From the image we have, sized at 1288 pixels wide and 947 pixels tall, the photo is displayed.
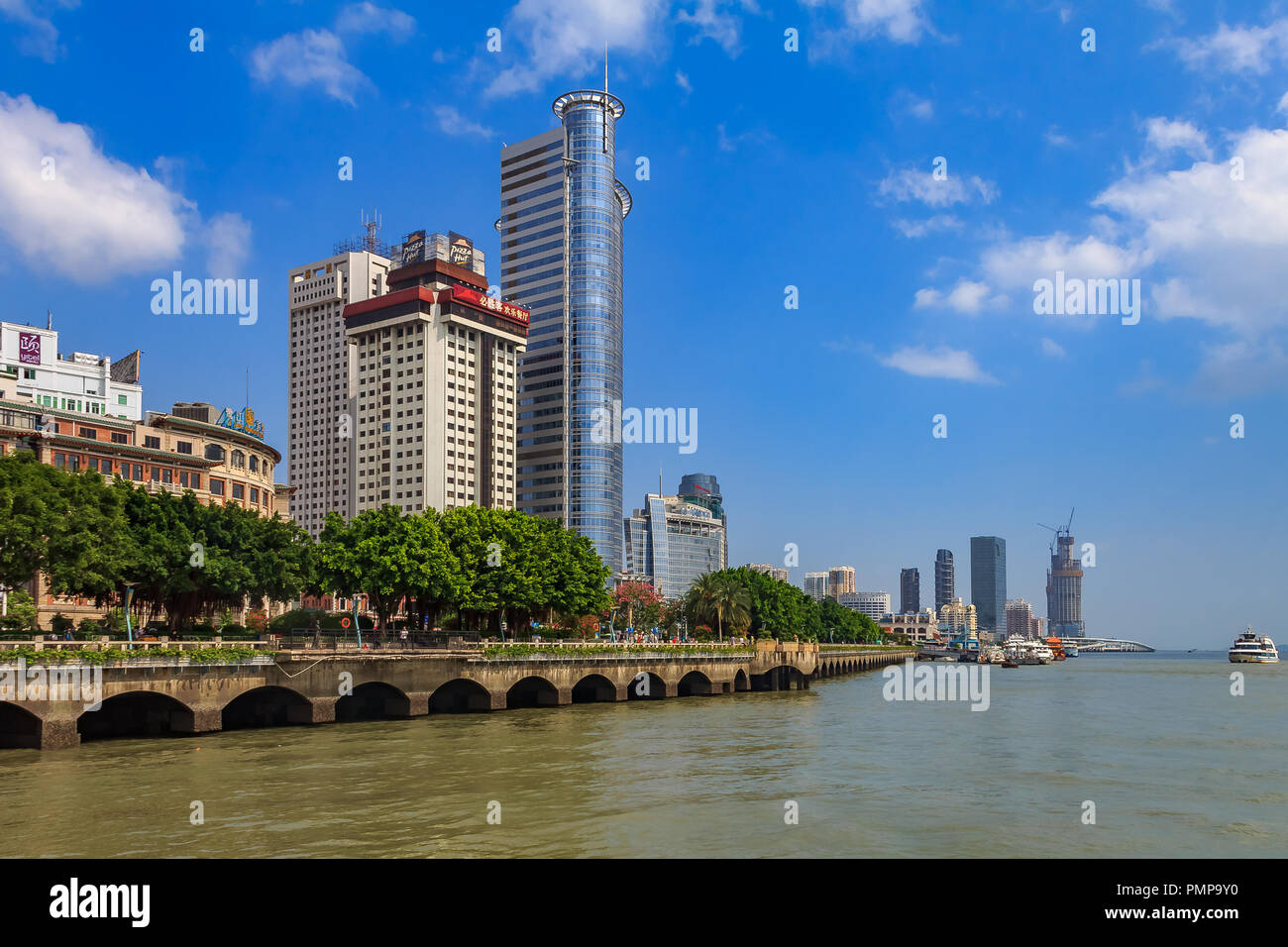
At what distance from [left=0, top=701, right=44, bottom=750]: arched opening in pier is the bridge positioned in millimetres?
56

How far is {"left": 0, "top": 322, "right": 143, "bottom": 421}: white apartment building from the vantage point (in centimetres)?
12344

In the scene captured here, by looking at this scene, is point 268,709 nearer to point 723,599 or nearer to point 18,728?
point 18,728

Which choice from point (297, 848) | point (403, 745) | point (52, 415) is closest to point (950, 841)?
point (297, 848)

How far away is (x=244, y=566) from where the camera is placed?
242 feet

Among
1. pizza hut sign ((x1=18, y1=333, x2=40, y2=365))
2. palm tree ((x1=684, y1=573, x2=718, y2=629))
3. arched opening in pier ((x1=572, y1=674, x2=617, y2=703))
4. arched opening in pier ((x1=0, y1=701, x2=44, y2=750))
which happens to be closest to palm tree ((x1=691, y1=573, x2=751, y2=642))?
palm tree ((x1=684, y1=573, x2=718, y2=629))

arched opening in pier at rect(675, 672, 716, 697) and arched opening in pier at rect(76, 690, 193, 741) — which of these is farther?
arched opening in pier at rect(675, 672, 716, 697)

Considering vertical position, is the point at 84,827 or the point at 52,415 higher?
the point at 52,415

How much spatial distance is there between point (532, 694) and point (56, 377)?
81896mm

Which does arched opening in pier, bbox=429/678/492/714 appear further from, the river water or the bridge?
the river water

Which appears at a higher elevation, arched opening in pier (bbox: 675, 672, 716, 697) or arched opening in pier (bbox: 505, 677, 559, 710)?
arched opening in pier (bbox: 505, 677, 559, 710)

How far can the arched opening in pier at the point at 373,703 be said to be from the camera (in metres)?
70.8

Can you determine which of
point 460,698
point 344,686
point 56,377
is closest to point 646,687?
point 460,698
